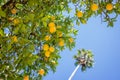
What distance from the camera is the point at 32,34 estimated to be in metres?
4.50

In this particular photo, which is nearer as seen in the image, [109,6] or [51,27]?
[51,27]

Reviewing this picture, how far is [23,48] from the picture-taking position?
4004mm

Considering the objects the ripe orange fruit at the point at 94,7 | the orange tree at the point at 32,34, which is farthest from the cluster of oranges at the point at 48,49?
the ripe orange fruit at the point at 94,7

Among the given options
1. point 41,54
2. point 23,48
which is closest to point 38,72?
point 41,54

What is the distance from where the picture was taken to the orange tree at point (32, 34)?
3.93 m

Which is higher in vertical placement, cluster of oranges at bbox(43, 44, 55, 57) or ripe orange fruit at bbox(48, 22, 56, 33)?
ripe orange fruit at bbox(48, 22, 56, 33)

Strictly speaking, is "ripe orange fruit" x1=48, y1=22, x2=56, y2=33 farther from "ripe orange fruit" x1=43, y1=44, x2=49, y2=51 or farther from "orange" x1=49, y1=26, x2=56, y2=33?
"ripe orange fruit" x1=43, y1=44, x2=49, y2=51

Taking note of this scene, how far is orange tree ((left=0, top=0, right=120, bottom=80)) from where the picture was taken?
3.93 meters

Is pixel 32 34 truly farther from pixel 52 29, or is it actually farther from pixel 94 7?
pixel 94 7

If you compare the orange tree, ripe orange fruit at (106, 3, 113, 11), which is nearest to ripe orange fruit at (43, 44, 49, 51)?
the orange tree

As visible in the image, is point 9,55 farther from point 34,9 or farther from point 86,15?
point 86,15

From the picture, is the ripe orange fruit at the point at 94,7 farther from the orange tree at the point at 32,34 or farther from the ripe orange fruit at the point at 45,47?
the ripe orange fruit at the point at 45,47

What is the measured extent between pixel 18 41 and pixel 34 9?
90 cm

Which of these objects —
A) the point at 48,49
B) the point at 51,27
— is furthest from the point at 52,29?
the point at 48,49
